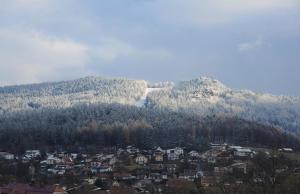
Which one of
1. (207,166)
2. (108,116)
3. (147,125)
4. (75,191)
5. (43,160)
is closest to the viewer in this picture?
(75,191)

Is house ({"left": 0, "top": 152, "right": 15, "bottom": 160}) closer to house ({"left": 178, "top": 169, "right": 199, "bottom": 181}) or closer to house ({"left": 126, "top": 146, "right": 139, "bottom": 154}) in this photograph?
house ({"left": 126, "top": 146, "right": 139, "bottom": 154})

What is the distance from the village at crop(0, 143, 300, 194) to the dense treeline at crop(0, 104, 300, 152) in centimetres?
617

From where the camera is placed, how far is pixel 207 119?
151 meters

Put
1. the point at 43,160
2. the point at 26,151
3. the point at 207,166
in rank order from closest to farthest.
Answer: the point at 207,166
the point at 43,160
the point at 26,151

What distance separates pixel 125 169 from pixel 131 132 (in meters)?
34.1

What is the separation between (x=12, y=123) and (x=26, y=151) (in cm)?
3345

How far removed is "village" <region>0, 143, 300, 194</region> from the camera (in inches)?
2601

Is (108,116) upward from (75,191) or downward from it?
upward

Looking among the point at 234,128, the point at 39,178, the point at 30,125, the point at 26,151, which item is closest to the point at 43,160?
the point at 26,151

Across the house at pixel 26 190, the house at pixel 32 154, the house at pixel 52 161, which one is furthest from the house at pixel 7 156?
the house at pixel 26 190

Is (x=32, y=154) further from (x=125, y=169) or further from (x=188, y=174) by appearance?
(x=188, y=174)

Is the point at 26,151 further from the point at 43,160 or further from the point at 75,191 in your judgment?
Answer: the point at 75,191

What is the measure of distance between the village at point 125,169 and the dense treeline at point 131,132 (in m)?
6.17

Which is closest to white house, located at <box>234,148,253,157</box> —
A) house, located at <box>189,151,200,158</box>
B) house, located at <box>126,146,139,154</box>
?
house, located at <box>189,151,200,158</box>
